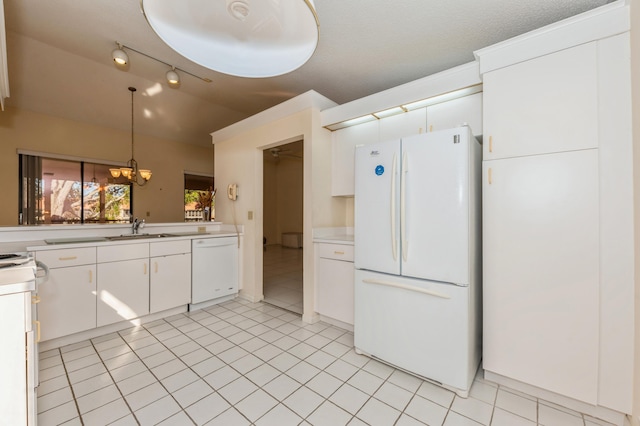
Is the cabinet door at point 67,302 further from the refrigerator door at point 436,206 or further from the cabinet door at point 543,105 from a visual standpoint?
the cabinet door at point 543,105

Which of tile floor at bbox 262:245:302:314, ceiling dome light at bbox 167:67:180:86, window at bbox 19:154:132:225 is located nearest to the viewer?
ceiling dome light at bbox 167:67:180:86

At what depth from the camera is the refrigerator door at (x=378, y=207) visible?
199 centimetres

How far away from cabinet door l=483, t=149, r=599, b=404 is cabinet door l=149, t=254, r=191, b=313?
3.11 meters

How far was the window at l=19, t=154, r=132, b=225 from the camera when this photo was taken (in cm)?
434

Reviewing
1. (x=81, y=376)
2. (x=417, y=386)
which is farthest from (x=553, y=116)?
(x=81, y=376)

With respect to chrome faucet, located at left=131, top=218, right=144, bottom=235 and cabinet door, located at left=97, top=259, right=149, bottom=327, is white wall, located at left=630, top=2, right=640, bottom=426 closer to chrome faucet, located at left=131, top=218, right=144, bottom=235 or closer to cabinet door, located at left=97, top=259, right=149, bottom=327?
cabinet door, located at left=97, top=259, right=149, bottom=327

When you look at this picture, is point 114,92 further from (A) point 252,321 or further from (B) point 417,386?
(B) point 417,386

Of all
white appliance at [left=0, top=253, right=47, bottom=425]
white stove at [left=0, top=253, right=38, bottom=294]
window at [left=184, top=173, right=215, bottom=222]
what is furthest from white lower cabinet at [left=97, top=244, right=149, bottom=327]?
window at [left=184, top=173, right=215, bottom=222]

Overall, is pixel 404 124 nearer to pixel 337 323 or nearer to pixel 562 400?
pixel 337 323

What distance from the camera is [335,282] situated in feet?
8.84

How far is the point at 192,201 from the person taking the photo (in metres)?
6.52

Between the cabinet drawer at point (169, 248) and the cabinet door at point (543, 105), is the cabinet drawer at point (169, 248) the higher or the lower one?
the lower one

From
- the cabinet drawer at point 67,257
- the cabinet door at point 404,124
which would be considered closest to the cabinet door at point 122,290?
the cabinet drawer at point 67,257

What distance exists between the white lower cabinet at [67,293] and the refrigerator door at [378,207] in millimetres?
2549
